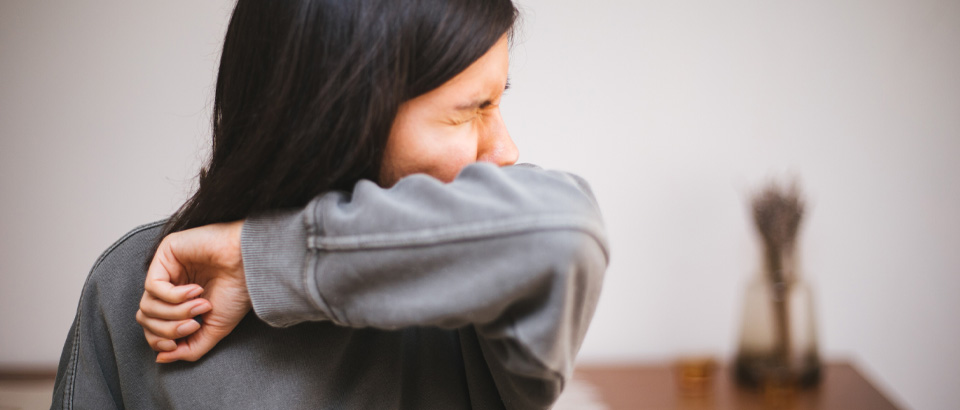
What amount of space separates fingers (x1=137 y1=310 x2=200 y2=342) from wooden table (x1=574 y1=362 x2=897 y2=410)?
3.17 ft

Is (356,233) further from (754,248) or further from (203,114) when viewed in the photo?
(754,248)

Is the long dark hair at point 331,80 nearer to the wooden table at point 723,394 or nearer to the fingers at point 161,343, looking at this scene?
the fingers at point 161,343

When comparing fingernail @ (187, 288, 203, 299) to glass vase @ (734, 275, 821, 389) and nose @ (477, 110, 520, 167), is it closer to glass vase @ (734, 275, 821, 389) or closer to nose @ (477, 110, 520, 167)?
nose @ (477, 110, 520, 167)

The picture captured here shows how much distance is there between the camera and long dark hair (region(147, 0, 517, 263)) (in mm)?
562

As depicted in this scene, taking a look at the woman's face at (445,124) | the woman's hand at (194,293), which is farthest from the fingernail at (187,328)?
the woman's face at (445,124)

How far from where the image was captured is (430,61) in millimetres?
577

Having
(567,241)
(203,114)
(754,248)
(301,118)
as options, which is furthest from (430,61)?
(754,248)

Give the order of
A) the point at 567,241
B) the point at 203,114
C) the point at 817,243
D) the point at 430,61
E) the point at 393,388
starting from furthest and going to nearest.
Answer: the point at 817,243 → the point at 203,114 → the point at 393,388 → the point at 430,61 → the point at 567,241

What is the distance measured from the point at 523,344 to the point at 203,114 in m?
1.30

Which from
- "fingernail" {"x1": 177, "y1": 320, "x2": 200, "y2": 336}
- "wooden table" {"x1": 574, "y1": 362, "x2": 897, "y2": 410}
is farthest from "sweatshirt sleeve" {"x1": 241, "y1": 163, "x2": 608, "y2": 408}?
"wooden table" {"x1": 574, "y1": 362, "x2": 897, "y2": 410}

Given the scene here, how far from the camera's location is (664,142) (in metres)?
1.55

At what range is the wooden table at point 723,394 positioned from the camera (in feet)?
4.27

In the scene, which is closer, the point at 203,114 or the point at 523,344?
the point at 523,344

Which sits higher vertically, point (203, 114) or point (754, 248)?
point (203, 114)
